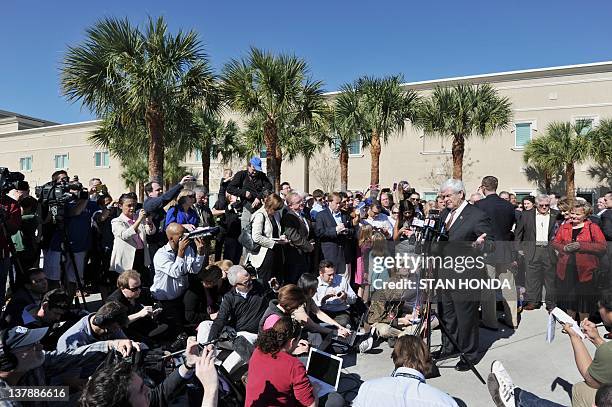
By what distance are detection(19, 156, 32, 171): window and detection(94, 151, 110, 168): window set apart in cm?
738

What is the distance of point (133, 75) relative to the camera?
11.3 meters

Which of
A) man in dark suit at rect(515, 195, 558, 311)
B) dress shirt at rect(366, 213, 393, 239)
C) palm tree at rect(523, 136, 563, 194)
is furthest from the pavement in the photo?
palm tree at rect(523, 136, 563, 194)

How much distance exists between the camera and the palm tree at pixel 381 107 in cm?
1889

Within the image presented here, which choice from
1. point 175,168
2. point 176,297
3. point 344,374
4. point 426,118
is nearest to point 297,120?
point 426,118

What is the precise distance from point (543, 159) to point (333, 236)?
18.3 meters

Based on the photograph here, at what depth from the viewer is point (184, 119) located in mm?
13117

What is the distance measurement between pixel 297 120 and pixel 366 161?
12765 millimetres

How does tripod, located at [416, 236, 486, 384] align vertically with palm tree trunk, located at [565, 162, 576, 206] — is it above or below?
below

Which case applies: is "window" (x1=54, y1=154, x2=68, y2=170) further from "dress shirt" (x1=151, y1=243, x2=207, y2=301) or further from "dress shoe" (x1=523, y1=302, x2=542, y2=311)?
"dress shoe" (x1=523, y1=302, x2=542, y2=311)

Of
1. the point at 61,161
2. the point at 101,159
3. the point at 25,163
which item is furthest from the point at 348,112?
the point at 25,163

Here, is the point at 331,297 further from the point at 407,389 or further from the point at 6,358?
the point at 6,358

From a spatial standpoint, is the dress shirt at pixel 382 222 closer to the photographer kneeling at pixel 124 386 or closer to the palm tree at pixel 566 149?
the photographer kneeling at pixel 124 386

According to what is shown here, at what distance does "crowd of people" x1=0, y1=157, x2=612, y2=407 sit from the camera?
314 centimetres

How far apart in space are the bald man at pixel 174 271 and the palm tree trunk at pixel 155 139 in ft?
21.7
